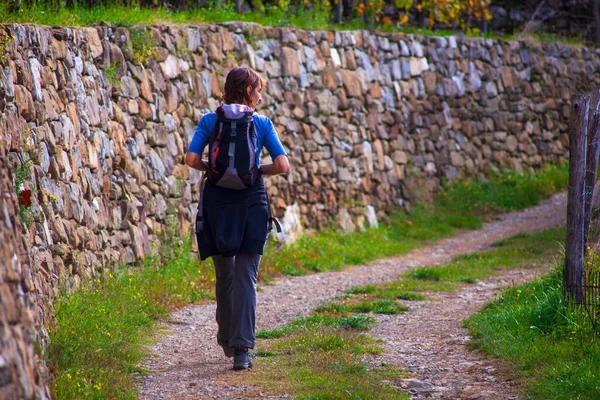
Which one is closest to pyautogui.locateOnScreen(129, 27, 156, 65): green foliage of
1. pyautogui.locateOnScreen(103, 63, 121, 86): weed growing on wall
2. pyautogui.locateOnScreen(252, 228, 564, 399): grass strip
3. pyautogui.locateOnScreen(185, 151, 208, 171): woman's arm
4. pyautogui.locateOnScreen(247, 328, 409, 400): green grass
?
pyautogui.locateOnScreen(103, 63, 121, 86): weed growing on wall

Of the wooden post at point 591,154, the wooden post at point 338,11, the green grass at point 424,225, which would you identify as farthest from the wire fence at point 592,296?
the wooden post at point 338,11

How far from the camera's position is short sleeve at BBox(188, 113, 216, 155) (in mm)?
4953

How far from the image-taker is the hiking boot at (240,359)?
5.04 m

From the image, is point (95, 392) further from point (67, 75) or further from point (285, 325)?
point (67, 75)

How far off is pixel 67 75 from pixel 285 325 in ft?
8.61

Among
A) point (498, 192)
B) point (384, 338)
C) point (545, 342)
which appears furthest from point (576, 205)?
point (498, 192)

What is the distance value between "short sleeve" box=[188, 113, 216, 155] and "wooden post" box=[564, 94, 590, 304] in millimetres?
2418

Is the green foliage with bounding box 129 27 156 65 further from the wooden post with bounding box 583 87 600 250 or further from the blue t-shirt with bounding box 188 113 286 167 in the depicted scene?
the wooden post with bounding box 583 87 600 250

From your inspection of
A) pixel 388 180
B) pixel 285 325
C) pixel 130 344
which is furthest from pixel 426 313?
pixel 388 180

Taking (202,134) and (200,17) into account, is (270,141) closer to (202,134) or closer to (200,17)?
(202,134)

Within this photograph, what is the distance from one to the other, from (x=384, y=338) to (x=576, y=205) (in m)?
1.64

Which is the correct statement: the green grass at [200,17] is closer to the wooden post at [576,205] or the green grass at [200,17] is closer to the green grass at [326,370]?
the green grass at [326,370]

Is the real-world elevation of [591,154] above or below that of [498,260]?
above

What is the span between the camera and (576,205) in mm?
5605
